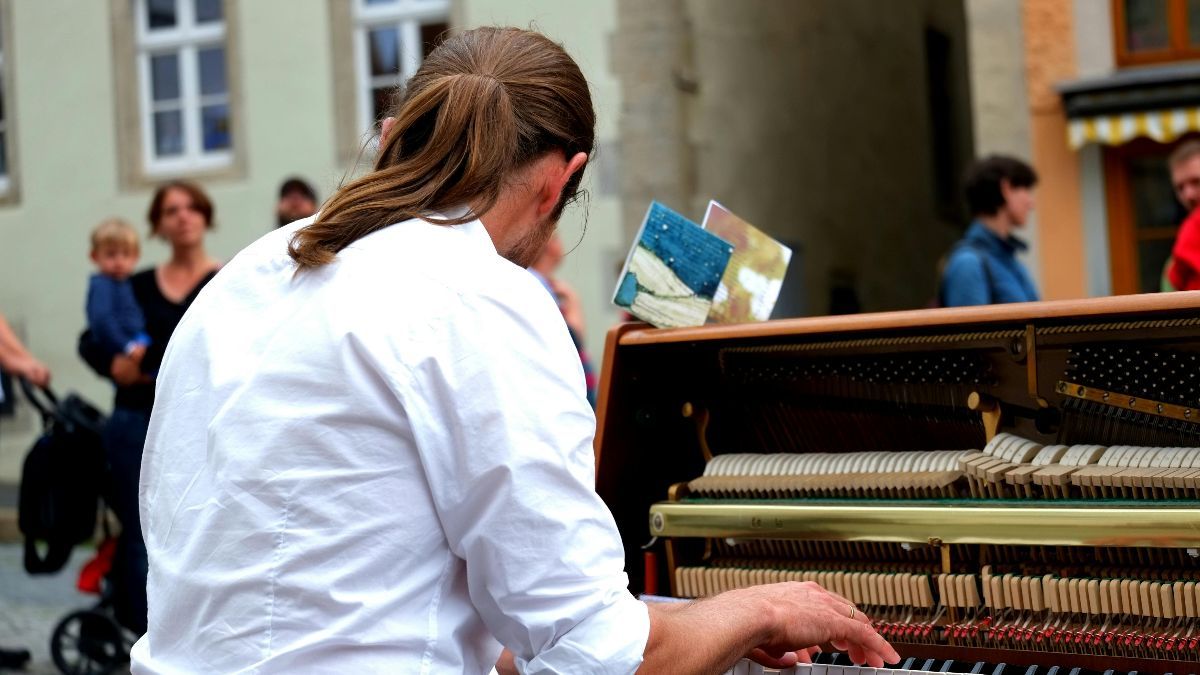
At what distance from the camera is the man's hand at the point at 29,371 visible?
6688mm

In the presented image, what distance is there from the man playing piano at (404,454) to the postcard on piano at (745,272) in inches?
47.2

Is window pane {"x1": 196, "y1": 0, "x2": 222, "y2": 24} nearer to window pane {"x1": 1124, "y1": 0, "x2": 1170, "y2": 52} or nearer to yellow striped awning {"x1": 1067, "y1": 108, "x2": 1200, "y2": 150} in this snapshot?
yellow striped awning {"x1": 1067, "y1": 108, "x2": 1200, "y2": 150}

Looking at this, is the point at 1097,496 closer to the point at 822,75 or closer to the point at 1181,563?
the point at 1181,563

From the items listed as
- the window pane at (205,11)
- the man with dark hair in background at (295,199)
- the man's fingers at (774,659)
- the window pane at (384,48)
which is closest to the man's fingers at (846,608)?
the man's fingers at (774,659)

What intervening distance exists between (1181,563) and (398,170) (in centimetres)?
136

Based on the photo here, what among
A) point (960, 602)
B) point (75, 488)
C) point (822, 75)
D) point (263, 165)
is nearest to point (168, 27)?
point (263, 165)

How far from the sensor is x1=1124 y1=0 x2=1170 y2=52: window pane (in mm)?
10852

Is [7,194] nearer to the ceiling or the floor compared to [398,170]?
nearer to the ceiling

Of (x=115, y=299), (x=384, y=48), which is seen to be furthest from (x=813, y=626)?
(x=384, y=48)

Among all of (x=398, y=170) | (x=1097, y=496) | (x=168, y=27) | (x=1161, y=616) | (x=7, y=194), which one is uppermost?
(x=168, y=27)

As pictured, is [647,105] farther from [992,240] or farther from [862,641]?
[862,641]

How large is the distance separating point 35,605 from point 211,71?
7.11m

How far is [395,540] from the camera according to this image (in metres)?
2.00

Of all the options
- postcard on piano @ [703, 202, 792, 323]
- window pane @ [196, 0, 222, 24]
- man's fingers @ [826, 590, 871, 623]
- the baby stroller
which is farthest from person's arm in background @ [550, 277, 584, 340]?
window pane @ [196, 0, 222, 24]
